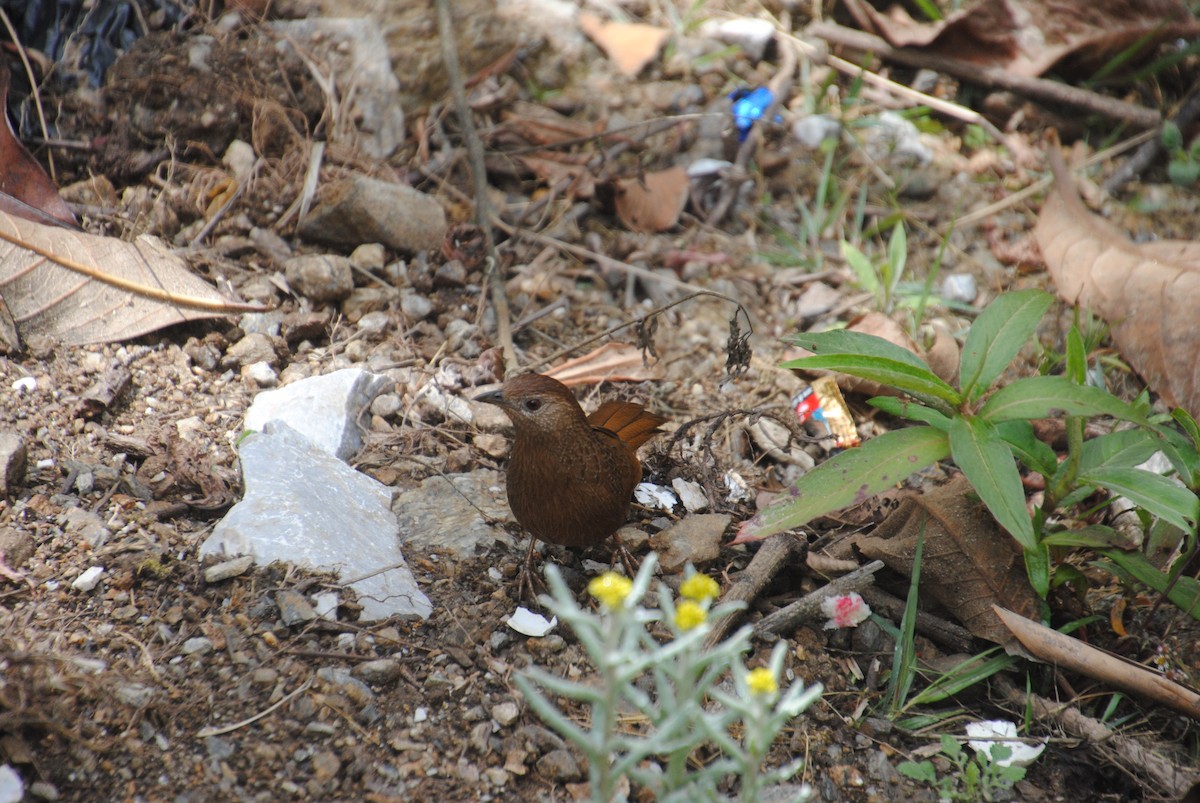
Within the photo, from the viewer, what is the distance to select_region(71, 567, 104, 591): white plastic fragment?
8.70 feet

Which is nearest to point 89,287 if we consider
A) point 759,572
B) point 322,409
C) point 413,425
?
point 322,409

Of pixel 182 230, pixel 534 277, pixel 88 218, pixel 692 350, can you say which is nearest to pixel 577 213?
pixel 534 277

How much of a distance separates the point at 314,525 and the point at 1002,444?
6.64 ft

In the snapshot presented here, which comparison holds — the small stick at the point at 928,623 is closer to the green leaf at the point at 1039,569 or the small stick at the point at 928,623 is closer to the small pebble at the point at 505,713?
the green leaf at the point at 1039,569

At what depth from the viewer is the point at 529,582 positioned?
121 inches

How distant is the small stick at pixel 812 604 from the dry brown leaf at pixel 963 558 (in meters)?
0.13

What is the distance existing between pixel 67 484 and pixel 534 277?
85.3 inches

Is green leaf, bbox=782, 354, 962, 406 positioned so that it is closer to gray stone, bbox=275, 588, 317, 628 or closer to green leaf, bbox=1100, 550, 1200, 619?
green leaf, bbox=1100, 550, 1200, 619

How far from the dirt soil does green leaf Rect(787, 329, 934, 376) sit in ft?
2.25

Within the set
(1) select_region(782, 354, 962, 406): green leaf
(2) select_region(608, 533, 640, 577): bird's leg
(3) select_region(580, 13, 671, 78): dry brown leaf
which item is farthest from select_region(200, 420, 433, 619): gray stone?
(3) select_region(580, 13, 671, 78): dry brown leaf

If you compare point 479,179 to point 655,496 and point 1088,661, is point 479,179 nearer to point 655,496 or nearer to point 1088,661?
point 655,496

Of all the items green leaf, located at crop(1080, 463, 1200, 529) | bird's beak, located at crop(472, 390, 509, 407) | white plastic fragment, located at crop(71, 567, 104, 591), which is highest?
bird's beak, located at crop(472, 390, 509, 407)

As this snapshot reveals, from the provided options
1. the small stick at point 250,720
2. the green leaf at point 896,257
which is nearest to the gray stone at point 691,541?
the small stick at point 250,720

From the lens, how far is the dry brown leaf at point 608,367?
158 inches
